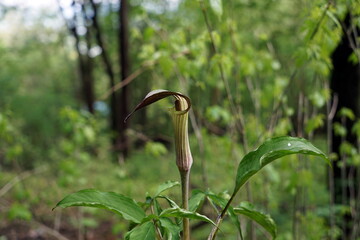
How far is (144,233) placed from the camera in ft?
2.15

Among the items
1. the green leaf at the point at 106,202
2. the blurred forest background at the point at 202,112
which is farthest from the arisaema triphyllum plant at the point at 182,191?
the blurred forest background at the point at 202,112

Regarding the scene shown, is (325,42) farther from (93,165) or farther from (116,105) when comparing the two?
(116,105)

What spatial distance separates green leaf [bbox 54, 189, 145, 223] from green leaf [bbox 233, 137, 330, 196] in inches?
7.8

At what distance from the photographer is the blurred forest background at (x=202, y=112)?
2035mm

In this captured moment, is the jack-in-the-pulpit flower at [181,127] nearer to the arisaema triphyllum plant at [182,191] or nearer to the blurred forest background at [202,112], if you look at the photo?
the arisaema triphyllum plant at [182,191]

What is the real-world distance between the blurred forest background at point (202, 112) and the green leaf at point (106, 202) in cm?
24

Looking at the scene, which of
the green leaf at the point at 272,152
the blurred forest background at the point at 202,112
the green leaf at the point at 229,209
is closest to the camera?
the green leaf at the point at 272,152

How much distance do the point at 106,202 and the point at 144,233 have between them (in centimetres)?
Answer: 9

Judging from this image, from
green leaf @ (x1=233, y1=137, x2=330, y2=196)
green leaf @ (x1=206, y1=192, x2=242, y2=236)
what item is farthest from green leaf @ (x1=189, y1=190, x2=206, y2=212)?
green leaf @ (x1=233, y1=137, x2=330, y2=196)

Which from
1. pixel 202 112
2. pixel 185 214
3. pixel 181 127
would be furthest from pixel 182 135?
pixel 202 112

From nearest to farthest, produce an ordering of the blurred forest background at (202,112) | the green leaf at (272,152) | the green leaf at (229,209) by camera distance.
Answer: the green leaf at (272,152), the green leaf at (229,209), the blurred forest background at (202,112)

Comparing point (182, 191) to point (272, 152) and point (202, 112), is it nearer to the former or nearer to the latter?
point (272, 152)

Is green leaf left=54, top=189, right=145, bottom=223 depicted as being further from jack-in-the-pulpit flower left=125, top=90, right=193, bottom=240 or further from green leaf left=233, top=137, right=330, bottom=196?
green leaf left=233, top=137, right=330, bottom=196

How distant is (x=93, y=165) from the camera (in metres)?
8.29
